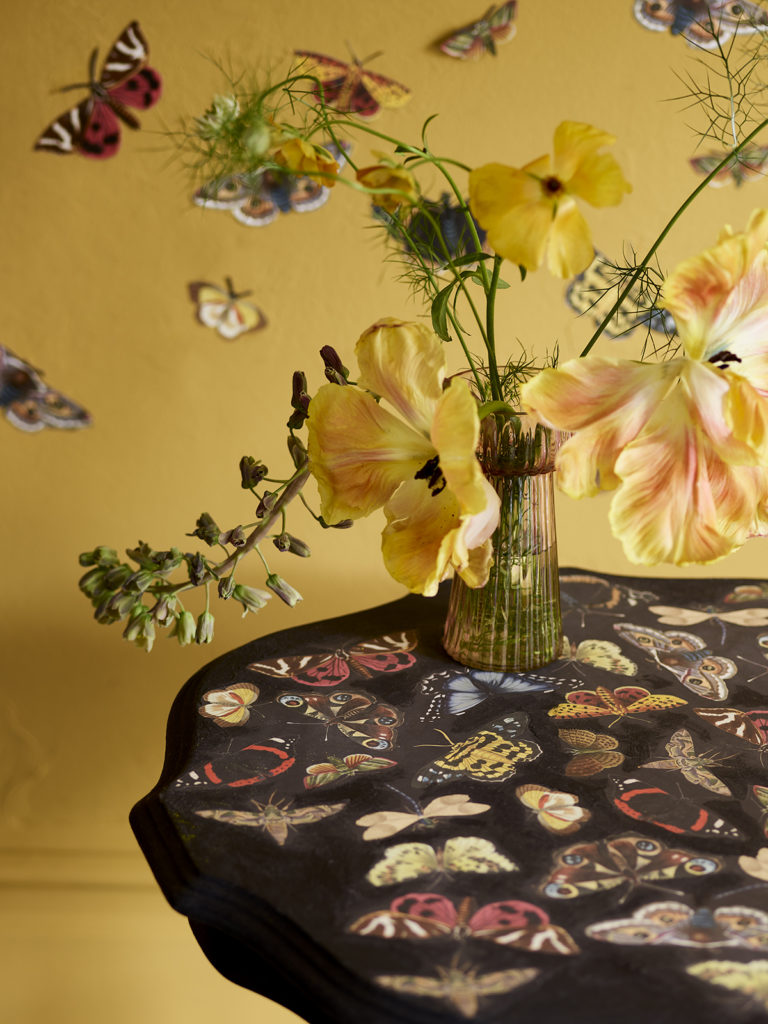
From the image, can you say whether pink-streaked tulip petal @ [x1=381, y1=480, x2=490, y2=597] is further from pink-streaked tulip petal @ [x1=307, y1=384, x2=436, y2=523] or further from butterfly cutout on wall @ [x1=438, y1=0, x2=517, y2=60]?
butterfly cutout on wall @ [x1=438, y1=0, x2=517, y2=60]

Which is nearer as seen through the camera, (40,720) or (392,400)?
(392,400)


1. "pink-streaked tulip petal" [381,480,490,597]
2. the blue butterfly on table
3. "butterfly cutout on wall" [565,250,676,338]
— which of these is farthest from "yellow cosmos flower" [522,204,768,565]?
the blue butterfly on table

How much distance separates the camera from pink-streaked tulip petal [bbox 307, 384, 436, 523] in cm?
85

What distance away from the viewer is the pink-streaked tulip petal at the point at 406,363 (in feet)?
2.67

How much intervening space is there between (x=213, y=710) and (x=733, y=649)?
0.58 m

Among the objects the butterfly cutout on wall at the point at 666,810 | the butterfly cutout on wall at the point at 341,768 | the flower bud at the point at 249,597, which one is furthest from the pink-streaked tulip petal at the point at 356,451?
the butterfly cutout on wall at the point at 666,810

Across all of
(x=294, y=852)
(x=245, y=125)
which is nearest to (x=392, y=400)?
(x=245, y=125)

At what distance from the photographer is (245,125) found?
86 centimetres

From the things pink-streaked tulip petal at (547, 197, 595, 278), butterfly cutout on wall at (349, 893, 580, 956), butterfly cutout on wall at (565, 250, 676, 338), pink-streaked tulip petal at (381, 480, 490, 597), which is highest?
butterfly cutout on wall at (565, 250, 676, 338)

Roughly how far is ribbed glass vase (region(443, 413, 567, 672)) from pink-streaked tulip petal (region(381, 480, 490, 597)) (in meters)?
0.09

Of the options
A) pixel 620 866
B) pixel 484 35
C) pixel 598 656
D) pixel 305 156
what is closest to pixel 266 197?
pixel 484 35

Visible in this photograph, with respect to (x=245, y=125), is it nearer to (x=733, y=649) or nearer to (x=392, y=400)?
(x=392, y=400)

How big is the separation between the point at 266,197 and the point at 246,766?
36.3 inches

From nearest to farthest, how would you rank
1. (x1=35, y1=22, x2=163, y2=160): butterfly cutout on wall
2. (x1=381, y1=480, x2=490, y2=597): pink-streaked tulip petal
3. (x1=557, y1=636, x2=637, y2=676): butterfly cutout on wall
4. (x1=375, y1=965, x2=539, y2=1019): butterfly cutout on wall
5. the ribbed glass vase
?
1. (x1=375, y1=965, x2=539, y2=1019): butterfly cutout on wall
2. (x1=381, y1=480, x2=490, y2=597): pink-streaked tulip petal
3. the ribbed glass vase
4. (x1=557, y1=636, x2=637, y2=676): butterfly cutout on wall
5. (x1=35, y1=22, x2=163, y2=160): butterfly cutout on wall
